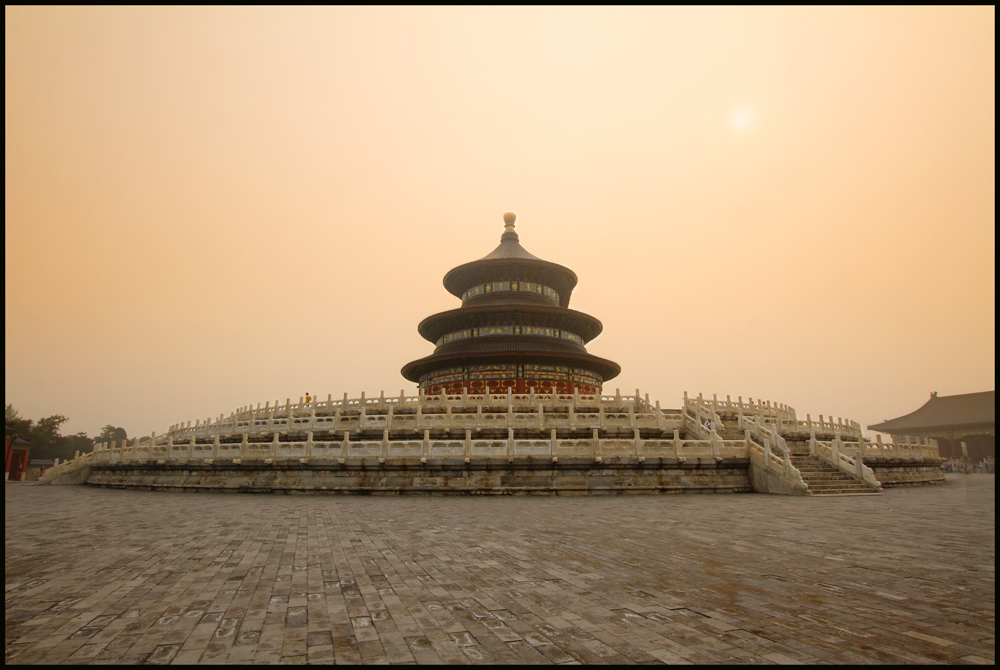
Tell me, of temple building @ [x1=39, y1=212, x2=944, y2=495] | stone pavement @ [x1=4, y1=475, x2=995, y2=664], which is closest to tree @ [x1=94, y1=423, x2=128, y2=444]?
temple building @ [x1=39, y1=212, x2=944, y2=495]

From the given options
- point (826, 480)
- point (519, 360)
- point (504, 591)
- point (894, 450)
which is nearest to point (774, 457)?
point (826, 480)

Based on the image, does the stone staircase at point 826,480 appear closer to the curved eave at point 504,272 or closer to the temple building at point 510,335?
the temple building at point 510,335

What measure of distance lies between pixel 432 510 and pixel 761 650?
33.0ft

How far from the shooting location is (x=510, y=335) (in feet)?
126

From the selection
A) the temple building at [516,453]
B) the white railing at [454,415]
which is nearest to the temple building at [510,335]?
the white railing at [454,415]

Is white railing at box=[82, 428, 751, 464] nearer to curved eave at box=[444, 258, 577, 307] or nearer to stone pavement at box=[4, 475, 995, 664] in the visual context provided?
stone pavement at box=[4, 475, 995, 664]

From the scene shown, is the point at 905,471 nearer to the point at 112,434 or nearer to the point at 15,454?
the point at 15,454

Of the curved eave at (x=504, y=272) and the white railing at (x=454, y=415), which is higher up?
the curved eave at (x=504, y=272)

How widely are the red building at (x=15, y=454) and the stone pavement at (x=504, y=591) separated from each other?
45536 millimetres

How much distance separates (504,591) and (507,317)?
34.5m

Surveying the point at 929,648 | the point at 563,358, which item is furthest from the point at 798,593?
the point at 563,358

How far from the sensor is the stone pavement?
3887 millimetres

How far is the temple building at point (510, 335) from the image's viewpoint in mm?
36938

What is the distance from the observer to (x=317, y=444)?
19.0m
